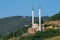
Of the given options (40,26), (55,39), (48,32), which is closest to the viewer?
(55,39)

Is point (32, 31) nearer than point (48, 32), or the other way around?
point (48, 32)

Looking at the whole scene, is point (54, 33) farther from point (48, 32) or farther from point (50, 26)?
point (50, 26)

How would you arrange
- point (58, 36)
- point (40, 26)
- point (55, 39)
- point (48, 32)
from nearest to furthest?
point (55, 39) → point (58, 36) → point (48, 32) → point (40, 26)

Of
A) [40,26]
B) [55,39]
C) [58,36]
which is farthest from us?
[40,26]

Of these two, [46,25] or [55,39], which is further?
[46,25]

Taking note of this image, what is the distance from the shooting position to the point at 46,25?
97.4m

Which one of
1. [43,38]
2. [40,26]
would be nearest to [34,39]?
[43,38]

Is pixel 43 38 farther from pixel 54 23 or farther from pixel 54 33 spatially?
pixel 54 23

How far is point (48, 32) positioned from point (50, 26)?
1105cm

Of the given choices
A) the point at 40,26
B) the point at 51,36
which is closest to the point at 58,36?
the point at 51,36

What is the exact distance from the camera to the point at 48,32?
83438 mm

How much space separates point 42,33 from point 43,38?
5623 millimetres

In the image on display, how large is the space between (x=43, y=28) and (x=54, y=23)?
16.6ft

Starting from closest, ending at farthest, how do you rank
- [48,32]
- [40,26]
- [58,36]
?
[58,36] → [48,32] → [40,26]
